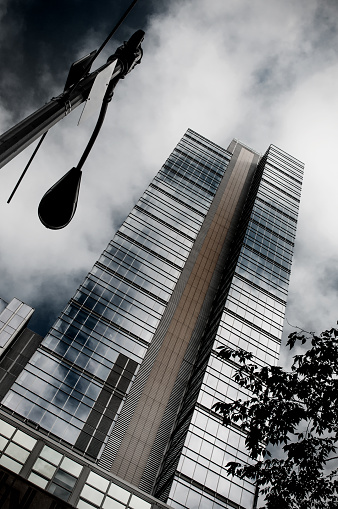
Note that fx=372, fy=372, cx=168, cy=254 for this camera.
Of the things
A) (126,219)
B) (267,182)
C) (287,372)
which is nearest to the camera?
(287,372)

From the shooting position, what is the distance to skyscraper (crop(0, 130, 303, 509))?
99.4 feet

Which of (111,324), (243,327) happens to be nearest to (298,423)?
(111,324)

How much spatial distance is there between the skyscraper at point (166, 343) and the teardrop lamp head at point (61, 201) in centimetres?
2382

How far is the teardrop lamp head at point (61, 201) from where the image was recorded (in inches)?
120

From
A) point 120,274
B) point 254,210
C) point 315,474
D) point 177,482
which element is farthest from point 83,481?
point 254,210

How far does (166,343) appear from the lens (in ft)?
134

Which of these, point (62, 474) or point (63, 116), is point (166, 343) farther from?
point (63, 116)

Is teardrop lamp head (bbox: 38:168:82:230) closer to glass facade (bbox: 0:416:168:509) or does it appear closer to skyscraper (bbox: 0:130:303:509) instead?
glass facade (bbox: 0:416:168:509)

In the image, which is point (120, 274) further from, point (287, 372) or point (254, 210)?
point (287, 372)

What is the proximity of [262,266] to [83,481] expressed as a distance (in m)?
37.0

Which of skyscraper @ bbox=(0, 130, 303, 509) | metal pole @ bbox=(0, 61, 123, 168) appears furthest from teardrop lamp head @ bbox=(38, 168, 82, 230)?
skyscraper @ bbox=(0, 130, 303, 509)

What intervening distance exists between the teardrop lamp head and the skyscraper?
2382 cm

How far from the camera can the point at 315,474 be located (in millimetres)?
8312

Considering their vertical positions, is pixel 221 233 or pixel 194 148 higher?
pixel 194 148
